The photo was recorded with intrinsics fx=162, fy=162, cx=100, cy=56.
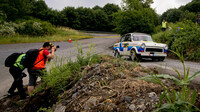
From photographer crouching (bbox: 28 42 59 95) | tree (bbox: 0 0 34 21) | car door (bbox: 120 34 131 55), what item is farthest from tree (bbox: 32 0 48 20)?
photographer crouching (bbox: 28 42 59 95)

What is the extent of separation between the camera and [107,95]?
256cm

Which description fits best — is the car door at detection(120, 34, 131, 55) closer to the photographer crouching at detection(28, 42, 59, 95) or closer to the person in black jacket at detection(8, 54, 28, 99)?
the photographer crouching at detection(28, 42, 59, 95)

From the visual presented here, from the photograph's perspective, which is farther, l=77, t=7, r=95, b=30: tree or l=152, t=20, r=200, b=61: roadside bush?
l=77, t=7, r=95, b=30: tree

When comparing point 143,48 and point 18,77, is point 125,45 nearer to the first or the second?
point 143,48

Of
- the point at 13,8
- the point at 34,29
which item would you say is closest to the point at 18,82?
the point at 34,29

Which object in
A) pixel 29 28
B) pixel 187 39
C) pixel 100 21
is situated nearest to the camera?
pixel 187 39

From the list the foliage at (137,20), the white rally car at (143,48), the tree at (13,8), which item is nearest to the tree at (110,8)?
the tree at (13,8)

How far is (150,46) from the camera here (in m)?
8.77

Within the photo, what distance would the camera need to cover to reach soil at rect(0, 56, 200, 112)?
224cm

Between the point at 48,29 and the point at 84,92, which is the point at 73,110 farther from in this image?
the point at 48,29

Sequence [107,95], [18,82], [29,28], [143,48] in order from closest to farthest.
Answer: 1. [107,95]
2. [18,82]
3. [143,48]
4. [29,28]

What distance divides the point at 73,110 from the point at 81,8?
5726cm

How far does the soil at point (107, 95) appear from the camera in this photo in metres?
2.24

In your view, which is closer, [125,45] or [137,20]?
[125,45]
